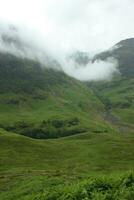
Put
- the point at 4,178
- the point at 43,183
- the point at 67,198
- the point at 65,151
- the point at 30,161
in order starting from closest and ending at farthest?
the point at 67,198
the point at 43,183
the point at 4,178
the point at 30,161
the point at 65,151

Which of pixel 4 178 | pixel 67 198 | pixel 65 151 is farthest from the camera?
pixel 65 151

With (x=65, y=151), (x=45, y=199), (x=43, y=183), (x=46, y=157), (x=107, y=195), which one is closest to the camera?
(x=107, y=195)

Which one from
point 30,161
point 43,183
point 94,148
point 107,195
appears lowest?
point 107,195

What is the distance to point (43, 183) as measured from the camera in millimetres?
46875

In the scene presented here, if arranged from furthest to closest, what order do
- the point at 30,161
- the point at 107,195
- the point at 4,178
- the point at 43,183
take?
the point at 30,161 < the point at 4,178 < the point at 43,183 < the point at 107,195

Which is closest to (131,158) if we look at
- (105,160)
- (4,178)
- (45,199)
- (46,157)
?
(105,160)

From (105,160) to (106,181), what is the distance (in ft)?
433

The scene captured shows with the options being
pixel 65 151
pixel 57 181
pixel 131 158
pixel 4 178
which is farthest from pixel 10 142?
pixel 57 181

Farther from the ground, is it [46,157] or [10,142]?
[10,142]

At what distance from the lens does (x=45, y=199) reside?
3109 cm

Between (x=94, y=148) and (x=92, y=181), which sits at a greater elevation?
(x=94, y=148)

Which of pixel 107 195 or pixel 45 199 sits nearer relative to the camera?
pixel 107 195

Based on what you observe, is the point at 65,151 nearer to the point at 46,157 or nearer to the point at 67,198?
the point at 46,157

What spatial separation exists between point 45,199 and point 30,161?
126m
